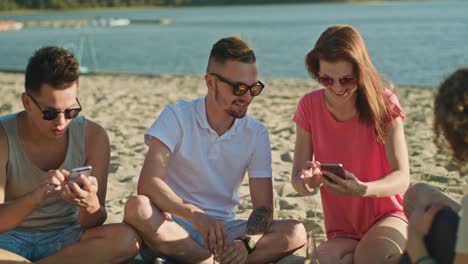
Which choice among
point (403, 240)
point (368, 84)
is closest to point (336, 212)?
point (403, 240)

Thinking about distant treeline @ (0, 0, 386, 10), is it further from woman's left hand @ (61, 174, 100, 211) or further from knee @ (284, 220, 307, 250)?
woman's left hand @ (61, 174, 100, 211)

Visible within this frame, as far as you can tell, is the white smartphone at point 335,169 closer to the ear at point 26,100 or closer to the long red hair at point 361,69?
the long red hair at point 361,69

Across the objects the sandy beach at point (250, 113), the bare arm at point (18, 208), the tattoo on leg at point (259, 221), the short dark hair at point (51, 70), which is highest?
the short dark hair at point (51, 70)

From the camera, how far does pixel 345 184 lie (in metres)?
3.49

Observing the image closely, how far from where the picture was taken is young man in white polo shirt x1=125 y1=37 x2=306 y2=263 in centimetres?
369

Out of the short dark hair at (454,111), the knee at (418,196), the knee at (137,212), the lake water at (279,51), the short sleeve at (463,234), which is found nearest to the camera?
the short sleeve at (463,234)

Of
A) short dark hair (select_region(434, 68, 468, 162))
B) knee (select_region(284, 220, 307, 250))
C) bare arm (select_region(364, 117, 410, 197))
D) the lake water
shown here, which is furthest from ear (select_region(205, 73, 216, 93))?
the lake water

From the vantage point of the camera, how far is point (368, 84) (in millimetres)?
3693

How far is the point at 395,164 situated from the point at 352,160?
24 cm

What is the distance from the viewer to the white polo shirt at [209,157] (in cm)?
390

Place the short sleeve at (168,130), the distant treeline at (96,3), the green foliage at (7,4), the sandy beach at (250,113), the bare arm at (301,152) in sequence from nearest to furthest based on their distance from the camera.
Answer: the short sleeve at (168,130) → the bare arm at (301,152) → the sandy beach at (250,113) → the green foliage at (7,4) → the distant treeline at (96,3)

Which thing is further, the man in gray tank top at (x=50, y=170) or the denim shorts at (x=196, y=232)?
the denim shorts at (x=196, y=232)

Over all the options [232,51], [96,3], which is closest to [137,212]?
[232,51]

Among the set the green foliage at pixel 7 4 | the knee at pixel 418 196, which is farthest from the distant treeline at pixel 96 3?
the knee at pixel 418 196
